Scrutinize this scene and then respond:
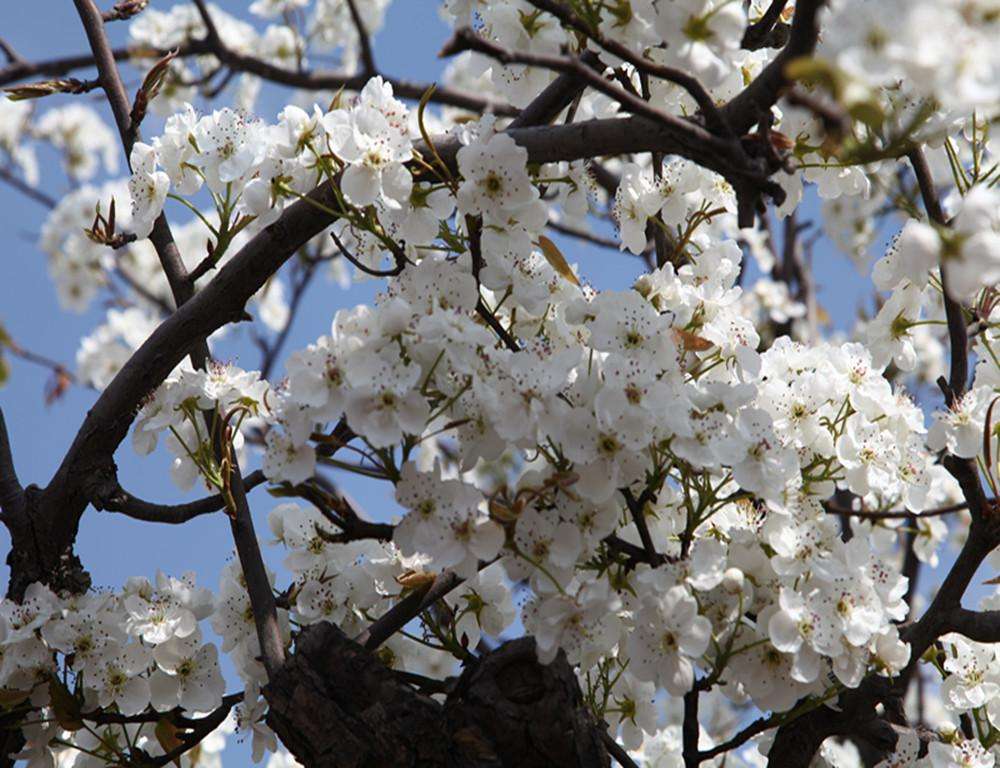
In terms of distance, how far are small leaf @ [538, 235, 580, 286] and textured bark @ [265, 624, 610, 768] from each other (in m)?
0.66

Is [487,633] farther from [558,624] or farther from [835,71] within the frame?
[835,71]

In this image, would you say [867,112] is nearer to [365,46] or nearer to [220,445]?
[220,445]

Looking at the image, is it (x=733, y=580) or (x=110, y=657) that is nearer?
(x=733, y=580)

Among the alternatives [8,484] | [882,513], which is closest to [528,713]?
[882,513]

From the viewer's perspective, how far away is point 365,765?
6.10ft

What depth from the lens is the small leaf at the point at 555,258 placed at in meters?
2.14

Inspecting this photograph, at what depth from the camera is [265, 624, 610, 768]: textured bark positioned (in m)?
1.85

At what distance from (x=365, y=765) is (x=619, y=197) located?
3.88 ft

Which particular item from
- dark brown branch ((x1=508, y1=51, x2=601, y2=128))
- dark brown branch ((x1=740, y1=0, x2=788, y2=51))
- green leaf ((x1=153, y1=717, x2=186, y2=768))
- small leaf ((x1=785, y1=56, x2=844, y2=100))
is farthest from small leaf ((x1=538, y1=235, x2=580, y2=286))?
green leaf ((x1=153, y1=717, x2=186, y2=768))

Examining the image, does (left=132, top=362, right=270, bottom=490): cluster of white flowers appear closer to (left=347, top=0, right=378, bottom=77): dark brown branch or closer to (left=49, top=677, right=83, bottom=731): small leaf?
(left=49, top=677, right=83, bottom=731): small leaf

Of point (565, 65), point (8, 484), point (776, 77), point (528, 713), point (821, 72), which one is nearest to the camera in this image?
point (821, 72)

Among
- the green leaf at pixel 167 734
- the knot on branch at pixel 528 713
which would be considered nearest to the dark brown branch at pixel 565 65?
the knot on branch at pixel 528 713

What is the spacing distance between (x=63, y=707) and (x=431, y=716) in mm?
738

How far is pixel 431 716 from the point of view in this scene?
74.3 inches
